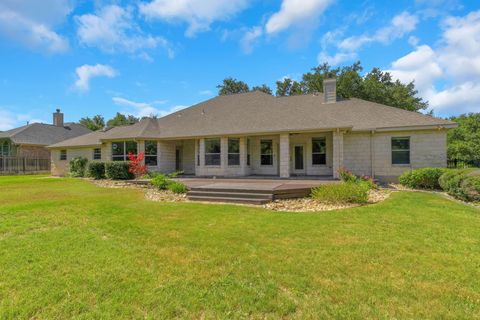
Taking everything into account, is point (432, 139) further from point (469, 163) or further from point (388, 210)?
point (469, 163)

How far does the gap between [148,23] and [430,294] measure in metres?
13.6

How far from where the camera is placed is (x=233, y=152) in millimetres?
16875

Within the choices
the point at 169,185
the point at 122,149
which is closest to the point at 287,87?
the point at 122,149

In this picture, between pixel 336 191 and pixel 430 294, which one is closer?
pixel 430 294

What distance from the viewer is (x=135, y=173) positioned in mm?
16547

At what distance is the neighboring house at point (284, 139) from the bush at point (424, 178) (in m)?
1.79

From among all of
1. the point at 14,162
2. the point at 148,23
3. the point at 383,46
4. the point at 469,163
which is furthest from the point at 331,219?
the point at 14,162

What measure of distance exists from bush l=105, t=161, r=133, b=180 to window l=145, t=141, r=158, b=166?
1793mm

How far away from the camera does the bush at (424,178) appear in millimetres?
11727

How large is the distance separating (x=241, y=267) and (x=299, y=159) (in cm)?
1368

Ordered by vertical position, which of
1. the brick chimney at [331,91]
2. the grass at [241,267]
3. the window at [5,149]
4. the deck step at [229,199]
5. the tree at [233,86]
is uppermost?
the tree at [233,86]

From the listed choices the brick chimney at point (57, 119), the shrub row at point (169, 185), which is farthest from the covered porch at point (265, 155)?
the brick chimney at point (57, 119)

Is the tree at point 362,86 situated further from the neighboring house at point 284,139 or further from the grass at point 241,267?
the grass at point 241,267

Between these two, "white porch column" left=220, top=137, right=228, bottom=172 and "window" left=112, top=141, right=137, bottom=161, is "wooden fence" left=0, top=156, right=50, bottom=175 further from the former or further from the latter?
"white porch column" left=220, top=137, right=228, bottom=172
